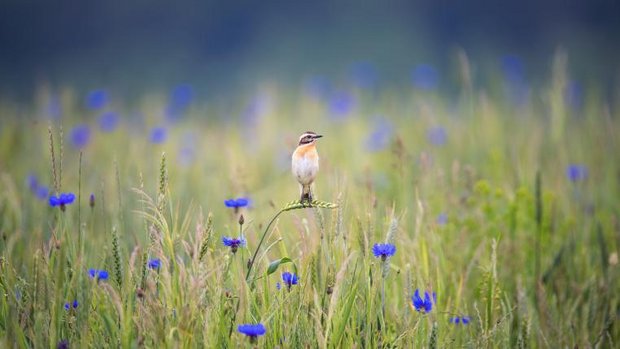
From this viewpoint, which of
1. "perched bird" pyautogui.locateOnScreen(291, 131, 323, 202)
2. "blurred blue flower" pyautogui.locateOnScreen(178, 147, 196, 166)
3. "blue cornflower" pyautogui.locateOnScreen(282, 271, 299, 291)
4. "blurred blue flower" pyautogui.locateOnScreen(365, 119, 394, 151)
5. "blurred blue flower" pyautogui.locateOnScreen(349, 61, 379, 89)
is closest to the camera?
"perched bird" pyautogui.locateOnScreen(291, 131, 323, 202)

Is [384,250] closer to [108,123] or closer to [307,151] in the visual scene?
[307,151]

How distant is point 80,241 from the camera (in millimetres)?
2488

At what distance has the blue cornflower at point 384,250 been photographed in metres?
2.46

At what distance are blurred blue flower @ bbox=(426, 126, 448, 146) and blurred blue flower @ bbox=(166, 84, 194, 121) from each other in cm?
302

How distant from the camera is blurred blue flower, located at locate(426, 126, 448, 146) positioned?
5952mm

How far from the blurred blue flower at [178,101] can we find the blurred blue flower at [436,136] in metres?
3.02

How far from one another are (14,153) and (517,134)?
14.7 feet

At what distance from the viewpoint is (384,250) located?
246 cm

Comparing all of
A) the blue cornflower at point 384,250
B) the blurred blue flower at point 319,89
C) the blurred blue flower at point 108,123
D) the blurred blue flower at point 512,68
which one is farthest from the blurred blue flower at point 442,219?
the blurred blue flower at point 512,68

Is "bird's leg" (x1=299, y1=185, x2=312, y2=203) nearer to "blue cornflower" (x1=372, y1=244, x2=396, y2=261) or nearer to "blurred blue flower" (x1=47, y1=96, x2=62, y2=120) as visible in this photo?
"blue cornflower" (x1=372, y1=244, x2=396, y2=261)

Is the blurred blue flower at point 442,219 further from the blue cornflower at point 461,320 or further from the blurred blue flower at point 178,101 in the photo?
the blurred blue flower at point 178,101

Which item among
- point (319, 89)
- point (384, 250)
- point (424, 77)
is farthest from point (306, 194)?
point (319, 89)

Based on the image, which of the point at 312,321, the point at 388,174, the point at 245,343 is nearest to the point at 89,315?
the point at 245,343

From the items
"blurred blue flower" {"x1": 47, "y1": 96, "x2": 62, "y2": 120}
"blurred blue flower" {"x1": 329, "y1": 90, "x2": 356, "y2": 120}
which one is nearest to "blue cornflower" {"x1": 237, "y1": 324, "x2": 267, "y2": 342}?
"blurred blue flower" {"x1": 47, "y1": 96, "x2": 62, "y2": 120}
